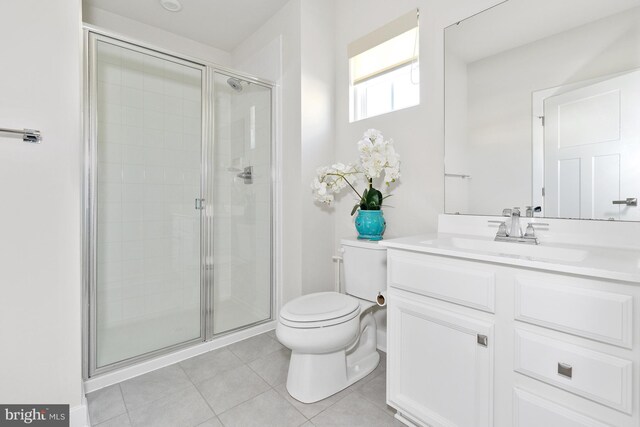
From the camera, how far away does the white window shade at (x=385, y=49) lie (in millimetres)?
1834

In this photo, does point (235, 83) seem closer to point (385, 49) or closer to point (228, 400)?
point (385, 49)

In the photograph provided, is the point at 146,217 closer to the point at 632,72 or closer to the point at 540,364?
the point at 540,364

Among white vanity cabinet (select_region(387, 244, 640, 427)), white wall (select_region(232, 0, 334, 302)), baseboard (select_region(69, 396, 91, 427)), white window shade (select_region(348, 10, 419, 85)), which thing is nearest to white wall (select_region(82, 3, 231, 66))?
white wall (select_region(232, 0, 334, 302))

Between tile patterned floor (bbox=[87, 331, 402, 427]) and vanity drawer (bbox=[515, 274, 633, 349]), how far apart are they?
85 cm

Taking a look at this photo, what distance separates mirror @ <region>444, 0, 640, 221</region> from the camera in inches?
44.9

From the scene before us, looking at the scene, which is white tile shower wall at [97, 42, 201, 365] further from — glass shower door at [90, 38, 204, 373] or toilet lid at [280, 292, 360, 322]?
toilet lid at [280, 292, 360, 322]

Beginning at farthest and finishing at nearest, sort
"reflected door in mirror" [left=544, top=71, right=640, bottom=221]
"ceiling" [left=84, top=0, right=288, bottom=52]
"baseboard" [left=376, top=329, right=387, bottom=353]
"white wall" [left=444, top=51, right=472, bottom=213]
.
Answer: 1. "ceiling" [left=84, top=0, right=288, bottom=52]
2. "baseboard" [left=376, top=329, right=387, bottom=353]
3. "white wall" [left=444, top=51, right=472, bottom=213]
4. "reflected door in mirror" [left=544, top=71, right=640, bottom=221]

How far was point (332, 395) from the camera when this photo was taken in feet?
5.08

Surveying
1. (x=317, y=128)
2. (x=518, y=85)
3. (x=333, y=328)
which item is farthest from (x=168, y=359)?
(x=518, y=85)

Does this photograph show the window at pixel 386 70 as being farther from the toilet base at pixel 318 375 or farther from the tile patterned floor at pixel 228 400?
the tile patterned floor at pixel 228 400

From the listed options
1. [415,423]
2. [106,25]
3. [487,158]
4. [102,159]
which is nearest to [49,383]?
[102,159]

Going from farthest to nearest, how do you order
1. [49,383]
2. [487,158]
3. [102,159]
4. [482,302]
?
1. [102,159]
2. [487,158]
3. [49,383]
4. [482,302]

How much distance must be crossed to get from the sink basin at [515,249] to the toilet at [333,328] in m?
0.36

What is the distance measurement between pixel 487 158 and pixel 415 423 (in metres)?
1.29
